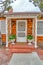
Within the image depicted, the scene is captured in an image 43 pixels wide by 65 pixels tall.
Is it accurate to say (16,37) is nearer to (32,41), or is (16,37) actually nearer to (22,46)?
(32,41)

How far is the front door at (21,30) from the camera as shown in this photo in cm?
1697

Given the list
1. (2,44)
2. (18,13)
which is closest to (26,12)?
(18,13)

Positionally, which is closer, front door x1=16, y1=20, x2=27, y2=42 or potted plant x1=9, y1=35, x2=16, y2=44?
potted plant x1=9, y1=35, x2=16, y2=44

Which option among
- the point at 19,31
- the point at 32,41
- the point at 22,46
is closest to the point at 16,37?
the point at 19,31

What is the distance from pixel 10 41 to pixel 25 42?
1406 millimetres

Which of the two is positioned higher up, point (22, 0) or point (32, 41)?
point (22, 0)

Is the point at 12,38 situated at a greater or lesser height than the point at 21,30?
lesser

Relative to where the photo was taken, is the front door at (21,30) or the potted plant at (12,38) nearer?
the potted plant at (12,38)

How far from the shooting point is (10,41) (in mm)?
16547

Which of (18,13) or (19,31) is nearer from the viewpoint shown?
(18,13)

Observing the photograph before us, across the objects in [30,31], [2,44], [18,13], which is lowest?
[2,44]

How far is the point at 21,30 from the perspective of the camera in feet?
56.1

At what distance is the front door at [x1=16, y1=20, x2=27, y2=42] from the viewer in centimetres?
1697

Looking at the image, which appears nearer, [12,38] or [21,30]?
[12,38]
